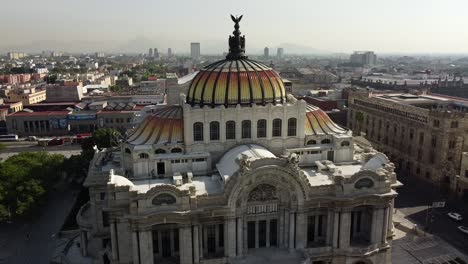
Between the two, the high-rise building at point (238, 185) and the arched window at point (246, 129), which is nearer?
the high-rise building at point (238, 185)

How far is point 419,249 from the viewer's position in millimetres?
61062

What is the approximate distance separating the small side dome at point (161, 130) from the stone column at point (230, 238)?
15.0 m

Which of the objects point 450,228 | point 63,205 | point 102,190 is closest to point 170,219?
point 102,190

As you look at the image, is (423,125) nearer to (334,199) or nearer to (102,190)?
(334,199)

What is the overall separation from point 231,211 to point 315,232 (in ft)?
43.2

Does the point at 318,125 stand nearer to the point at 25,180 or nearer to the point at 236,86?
the point at 236,86

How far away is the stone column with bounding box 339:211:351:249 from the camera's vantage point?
51.1 meters

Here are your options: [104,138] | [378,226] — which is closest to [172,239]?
[378,226]

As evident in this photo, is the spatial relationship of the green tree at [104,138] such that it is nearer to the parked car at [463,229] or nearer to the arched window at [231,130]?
the arched window at [231,130]

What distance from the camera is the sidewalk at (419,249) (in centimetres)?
5822

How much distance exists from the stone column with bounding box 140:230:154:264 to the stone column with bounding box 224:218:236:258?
9387 millimetres

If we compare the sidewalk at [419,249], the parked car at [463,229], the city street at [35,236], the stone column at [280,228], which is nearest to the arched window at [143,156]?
the stone column at [280,228]

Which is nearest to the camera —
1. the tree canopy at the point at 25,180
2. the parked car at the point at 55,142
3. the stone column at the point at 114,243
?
the stone column at the point at 114,243

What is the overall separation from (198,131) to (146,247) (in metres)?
18.1
